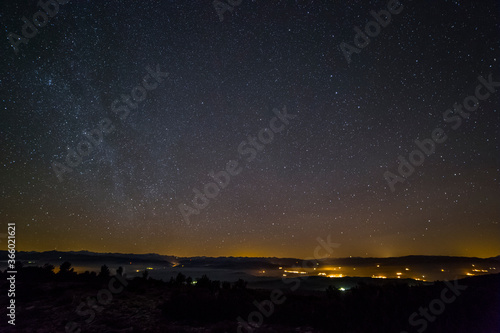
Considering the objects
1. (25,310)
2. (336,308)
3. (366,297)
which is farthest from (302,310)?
(25,310)

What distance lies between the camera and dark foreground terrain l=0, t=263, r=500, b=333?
26.3ft

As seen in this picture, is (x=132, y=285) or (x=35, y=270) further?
(x=35, y=270)

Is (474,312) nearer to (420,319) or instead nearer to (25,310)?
(420,319)

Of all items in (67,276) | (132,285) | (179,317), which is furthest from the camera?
(67,276)

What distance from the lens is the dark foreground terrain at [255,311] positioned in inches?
316

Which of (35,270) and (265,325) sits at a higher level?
(35,270)

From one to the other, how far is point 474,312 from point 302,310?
5.22 m

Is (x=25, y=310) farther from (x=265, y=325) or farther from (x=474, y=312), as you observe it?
(x=474, y=312)

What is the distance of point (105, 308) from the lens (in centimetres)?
951

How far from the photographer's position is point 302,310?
9.28 meters

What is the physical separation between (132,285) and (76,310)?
2.97m

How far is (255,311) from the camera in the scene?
9.54m

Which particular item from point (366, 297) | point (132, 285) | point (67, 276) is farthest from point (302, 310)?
point (67, 276)

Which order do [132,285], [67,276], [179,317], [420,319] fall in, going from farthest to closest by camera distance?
[67,276], [132,285], [179,317], [420,319]
